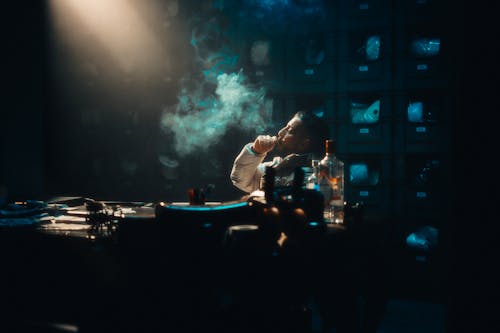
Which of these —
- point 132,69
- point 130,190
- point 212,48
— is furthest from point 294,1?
point 130,190

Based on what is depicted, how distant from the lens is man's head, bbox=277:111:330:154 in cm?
258

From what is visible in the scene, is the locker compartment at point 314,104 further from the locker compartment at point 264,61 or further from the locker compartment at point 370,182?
the locker compartment at point 370,182

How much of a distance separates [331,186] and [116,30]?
3.02 metres

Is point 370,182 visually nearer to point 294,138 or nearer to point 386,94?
point 386,94

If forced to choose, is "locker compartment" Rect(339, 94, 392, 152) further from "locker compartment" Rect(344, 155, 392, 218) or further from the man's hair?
the man's hair

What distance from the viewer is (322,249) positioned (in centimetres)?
142

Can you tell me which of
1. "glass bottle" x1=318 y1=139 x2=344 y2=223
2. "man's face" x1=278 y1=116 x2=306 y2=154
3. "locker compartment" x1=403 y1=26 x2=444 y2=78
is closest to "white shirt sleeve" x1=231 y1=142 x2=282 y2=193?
"man's face" x1=278 y1=116 x2=306 y2=154

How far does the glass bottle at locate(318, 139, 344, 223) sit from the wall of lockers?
4.62 feet

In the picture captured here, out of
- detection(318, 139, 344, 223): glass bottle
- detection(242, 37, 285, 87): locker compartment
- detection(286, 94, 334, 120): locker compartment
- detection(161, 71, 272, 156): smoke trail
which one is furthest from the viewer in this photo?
detection(161, 71, 272, 156): smoke trail

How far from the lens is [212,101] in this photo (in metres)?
3.61

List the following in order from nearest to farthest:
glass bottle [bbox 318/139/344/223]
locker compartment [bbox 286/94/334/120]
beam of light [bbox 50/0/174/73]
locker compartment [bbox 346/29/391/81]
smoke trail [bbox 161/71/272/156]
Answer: glass bottle [bbox 318/139/344/223], locker compartment [bbox 346/29/391/81], locker compartment [bbox 286/94/334/120], smoke trail [bbox 161/71/272/156], beam of light [bbox 50/0/174/73]

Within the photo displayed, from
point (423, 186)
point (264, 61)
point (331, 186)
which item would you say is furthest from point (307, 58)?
point (331, 186)

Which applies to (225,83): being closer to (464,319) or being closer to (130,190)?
(130,190)

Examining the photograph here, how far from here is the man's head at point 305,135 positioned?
2.58 m
